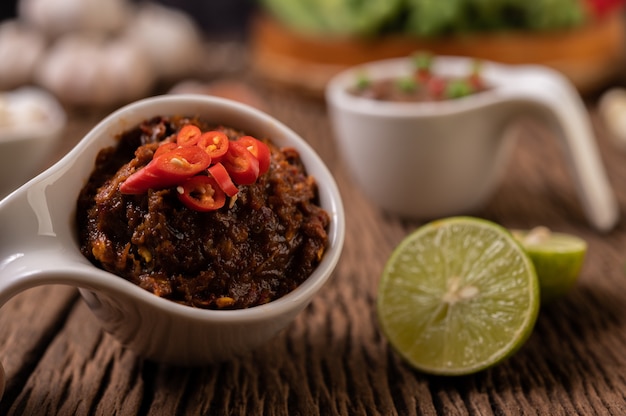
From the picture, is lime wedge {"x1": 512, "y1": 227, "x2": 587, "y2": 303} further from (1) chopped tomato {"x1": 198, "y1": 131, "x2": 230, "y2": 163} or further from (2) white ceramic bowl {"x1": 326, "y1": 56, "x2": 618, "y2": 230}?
(1) chopped tomato {"x1": 198, "y1": 131, "x2": 230, "y2": 163}

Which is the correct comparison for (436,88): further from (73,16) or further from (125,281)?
(73,16)

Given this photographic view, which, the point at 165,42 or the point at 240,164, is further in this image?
the point at 165,42

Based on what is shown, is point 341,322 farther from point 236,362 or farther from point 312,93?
point 312,93

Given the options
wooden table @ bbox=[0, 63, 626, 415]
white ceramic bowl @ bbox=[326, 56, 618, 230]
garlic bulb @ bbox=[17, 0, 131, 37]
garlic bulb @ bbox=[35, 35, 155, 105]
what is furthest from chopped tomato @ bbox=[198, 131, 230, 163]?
garlic bulb @ bbox=[17, 0, 131, 37]

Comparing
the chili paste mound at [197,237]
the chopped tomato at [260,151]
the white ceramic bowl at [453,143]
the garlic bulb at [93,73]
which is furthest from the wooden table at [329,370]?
the garlic bulb at [93,73]

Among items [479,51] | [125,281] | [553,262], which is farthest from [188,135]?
[479,51]
